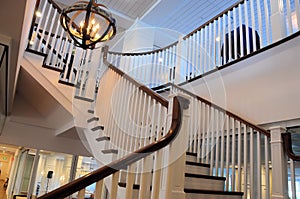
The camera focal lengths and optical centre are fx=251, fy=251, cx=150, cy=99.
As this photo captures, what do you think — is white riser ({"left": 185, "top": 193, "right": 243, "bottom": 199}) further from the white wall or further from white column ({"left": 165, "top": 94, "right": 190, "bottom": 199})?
the white wall

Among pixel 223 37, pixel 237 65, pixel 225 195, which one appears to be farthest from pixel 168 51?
pixel 225 195

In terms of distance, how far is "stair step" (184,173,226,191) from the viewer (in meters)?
2.94

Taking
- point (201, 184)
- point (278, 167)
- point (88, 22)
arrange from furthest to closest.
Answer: point (201, 184) → point (278, 167) → point (88, 22)

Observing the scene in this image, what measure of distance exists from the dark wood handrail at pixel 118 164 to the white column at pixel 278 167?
124cm

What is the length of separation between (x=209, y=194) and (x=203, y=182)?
299 millimetres

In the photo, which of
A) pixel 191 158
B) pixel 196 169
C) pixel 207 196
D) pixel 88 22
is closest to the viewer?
pixel 88 22

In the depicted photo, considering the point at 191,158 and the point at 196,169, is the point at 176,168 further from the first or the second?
the point at 191,158

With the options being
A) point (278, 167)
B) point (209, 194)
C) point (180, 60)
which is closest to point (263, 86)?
point (278, 167)

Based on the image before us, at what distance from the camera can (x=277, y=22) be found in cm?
342

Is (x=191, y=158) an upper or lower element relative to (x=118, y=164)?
upper

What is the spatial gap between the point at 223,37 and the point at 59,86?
2.80 metres

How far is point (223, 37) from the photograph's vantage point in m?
4.20

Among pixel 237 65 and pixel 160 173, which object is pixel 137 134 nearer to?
pixel 160 173

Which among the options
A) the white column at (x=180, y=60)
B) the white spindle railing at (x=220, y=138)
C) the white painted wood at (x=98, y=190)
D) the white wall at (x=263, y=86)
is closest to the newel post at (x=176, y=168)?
the white painted wood at (x=98, y=190)
